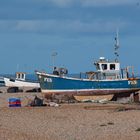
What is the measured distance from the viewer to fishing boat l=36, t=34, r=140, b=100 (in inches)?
1699

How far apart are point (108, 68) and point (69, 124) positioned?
21299 mm

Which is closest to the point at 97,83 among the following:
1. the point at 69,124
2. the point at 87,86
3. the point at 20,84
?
the point at 87,86

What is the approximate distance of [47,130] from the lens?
21547 millimetres

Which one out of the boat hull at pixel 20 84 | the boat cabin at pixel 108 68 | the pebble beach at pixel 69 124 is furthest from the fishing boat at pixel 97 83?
the boat hull at pixel 20 84

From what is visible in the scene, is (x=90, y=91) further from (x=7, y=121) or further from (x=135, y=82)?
(x=7, y=121)

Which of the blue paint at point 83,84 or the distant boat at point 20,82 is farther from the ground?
the distant boat at point 20,82

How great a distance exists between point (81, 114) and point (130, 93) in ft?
53.9

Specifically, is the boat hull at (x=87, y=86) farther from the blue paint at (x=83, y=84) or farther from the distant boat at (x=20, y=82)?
the distant boat at (x=20, y=82)

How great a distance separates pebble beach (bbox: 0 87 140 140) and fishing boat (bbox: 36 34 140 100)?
436 inches

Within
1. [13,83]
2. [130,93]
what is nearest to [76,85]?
[130,93]

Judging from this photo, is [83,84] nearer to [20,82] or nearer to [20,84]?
[20,84]

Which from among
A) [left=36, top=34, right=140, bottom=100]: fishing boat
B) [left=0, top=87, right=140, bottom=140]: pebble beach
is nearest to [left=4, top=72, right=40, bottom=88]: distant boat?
[left=36, top=34, right=140, bottom=100]: fishing boat

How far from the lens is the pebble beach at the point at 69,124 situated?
63.9 feet

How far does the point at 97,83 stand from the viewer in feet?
142
